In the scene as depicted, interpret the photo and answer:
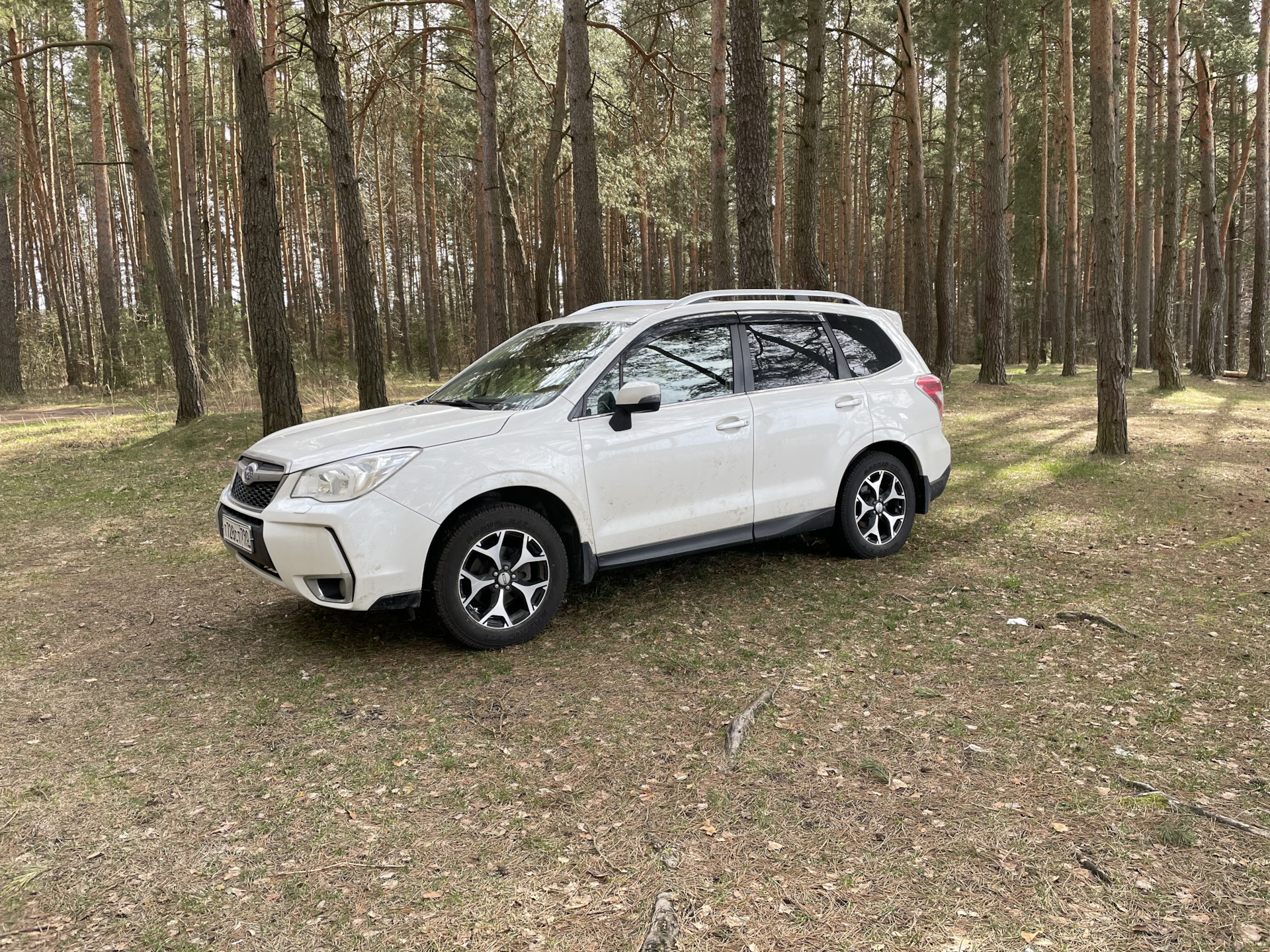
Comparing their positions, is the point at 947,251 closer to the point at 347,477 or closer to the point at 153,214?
the point at 153,214

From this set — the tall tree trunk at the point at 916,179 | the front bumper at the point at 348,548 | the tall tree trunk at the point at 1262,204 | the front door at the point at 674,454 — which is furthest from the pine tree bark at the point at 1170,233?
the front bumper at the point at 348,548

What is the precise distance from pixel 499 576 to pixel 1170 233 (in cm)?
1933

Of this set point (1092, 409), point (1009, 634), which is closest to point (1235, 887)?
point (1009, 634)

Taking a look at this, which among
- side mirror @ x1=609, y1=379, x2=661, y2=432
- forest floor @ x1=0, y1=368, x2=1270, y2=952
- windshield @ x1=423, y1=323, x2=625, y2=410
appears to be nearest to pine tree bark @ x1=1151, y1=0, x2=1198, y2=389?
forest floor @ x1=0, y1=368, x2=1270, y2=952

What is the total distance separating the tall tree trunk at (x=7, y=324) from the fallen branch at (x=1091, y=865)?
2404 centimetres

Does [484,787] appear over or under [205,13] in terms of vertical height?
under

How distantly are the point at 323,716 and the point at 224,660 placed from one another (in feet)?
3.50

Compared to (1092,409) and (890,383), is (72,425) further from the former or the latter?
(1092,409)

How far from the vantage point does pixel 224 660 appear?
4.58 metres

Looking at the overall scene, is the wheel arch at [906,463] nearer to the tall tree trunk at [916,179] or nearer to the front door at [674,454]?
the front door at [674,454]

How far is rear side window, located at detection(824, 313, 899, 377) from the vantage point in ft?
19.6

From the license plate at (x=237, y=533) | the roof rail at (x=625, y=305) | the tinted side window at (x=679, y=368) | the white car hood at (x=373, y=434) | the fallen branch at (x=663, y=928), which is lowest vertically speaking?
the fallen branch at (x=663, y=928)

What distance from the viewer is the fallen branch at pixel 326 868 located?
2751 millimetres

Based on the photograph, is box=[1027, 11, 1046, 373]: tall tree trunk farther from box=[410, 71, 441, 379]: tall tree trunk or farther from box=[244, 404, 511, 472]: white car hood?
box=[244, 404, 511, 472]: white car hood
